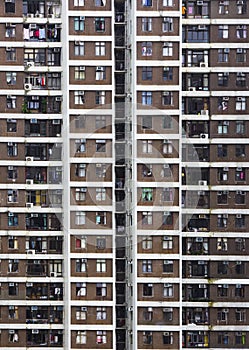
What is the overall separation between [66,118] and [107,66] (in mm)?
850

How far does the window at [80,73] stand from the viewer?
9.59m

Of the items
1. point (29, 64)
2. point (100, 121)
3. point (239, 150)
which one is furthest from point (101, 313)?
point (29, 64)

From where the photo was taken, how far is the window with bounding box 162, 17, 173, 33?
9.53 metres

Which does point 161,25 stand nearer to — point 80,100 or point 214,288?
point 80,100

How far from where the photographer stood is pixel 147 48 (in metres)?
9.57

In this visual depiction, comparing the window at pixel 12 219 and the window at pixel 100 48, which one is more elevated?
the window at pixel 100 48

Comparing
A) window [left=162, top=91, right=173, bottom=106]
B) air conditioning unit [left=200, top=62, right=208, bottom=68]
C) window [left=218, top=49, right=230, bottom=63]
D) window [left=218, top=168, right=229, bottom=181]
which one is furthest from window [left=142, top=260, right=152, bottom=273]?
window [left=218, top=49, right=230, bottom=63]

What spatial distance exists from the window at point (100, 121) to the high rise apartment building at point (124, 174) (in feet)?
0.06

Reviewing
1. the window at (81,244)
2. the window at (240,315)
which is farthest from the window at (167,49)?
the window at (240,315)

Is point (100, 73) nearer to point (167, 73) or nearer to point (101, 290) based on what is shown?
point (167, 73)

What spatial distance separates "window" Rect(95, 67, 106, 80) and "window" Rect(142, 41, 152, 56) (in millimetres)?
556

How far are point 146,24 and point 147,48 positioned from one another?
303 mm

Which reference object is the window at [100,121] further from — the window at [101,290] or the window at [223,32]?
the window at [101,290]

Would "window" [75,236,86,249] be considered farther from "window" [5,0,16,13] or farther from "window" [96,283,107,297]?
"window" [5,0,16,13]
